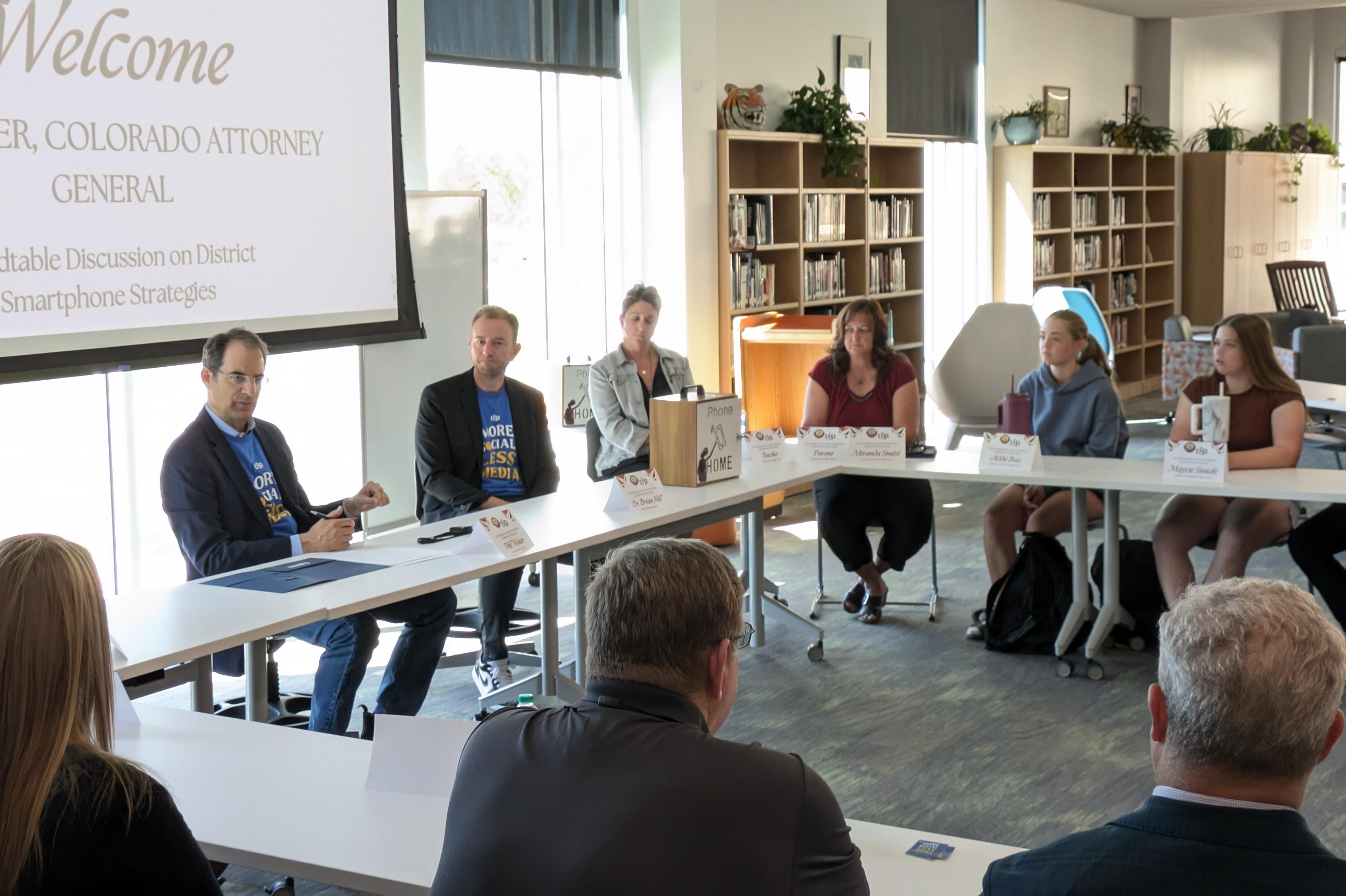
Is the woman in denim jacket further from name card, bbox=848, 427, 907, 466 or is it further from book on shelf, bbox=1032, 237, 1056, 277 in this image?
A: book on shelf, bbox=1032, 237, 1056, 277

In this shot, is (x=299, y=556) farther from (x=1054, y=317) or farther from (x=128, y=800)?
(x=1054, y=317)

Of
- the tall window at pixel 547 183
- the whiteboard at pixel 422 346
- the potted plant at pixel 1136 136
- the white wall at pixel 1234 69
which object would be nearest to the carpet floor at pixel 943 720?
the whiteboard at pixel 422 346

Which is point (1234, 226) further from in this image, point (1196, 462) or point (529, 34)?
point (1196, 462)

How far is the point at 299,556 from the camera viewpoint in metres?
3.42

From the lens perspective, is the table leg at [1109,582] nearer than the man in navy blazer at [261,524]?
No

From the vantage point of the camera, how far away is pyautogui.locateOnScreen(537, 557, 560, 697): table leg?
3771mm

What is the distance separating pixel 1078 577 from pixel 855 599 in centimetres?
100

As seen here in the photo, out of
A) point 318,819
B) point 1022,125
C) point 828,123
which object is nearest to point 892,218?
point 828,123

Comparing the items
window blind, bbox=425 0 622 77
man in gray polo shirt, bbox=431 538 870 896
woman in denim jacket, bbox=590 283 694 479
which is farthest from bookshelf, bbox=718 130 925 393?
man in gray polo shirt, bbox=431 538 870 896

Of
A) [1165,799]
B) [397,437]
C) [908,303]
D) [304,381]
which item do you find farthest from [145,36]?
[908,303]

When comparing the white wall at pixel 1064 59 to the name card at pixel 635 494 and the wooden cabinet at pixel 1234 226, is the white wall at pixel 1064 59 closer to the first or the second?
the wooden cabinet at pixel 1234 226

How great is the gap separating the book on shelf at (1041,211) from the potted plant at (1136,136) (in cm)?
109

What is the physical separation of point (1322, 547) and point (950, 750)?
1.47 meters

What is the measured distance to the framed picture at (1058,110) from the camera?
10.2 metres
